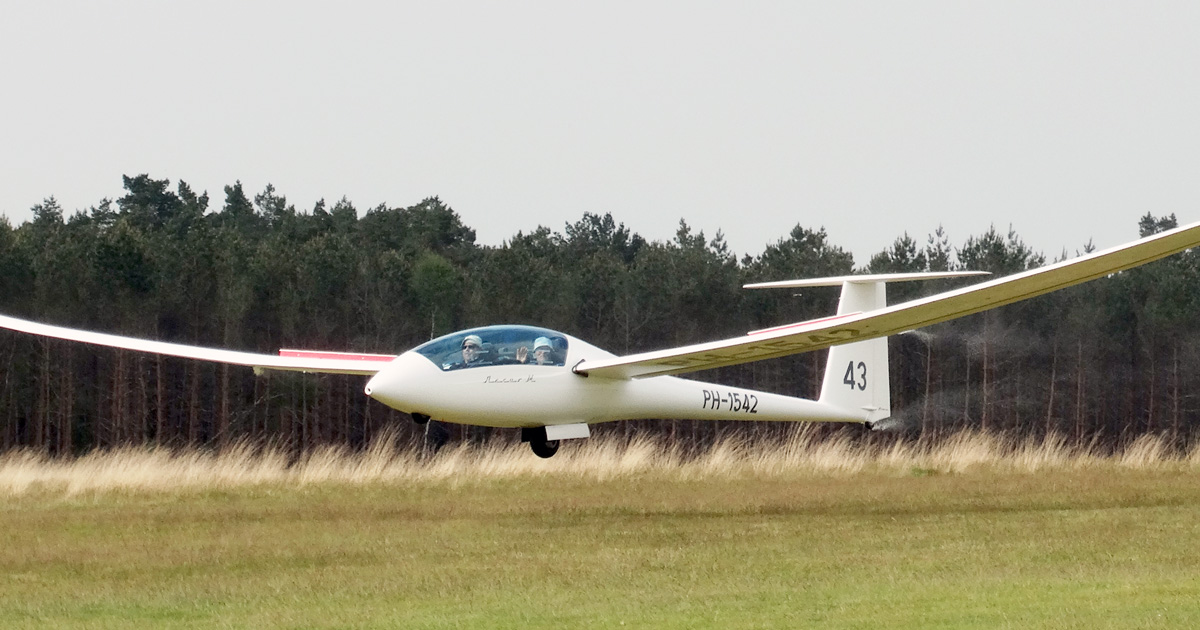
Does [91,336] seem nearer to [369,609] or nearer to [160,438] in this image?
[369,609]

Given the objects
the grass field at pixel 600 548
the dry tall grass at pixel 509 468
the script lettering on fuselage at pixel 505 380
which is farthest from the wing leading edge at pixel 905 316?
the dry tall grass at pixel 509 468

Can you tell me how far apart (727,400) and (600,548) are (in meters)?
5.26

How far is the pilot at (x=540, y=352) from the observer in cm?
1650

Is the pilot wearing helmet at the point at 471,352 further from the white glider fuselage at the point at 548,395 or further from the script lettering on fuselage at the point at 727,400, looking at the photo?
the script lettering on fuselage at the point at 727,400

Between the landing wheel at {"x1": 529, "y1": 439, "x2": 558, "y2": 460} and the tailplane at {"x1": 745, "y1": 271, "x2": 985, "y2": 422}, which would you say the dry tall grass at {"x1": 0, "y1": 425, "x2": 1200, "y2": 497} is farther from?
the landing wheel at {"x1": 529, "y1": 439, "x2": 558, "y2": 460}

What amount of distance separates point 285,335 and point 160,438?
4.42m

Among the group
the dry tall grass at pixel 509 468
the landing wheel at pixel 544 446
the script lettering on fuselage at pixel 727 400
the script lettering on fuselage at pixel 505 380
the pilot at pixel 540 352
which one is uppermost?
the pilot at pixel 540 352

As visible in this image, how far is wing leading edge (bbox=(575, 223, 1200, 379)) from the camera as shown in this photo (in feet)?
40.7

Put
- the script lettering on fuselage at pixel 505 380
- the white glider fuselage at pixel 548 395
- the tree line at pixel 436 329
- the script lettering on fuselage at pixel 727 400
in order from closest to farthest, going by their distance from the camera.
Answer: the white glider fuselage at pixel 548 395 → the script lettering on fuselage at pixel 505 380 → the script lettering on fuselage at pixel 727 400 → the tree line at pixel 436 329

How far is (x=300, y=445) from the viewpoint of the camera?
38500mm

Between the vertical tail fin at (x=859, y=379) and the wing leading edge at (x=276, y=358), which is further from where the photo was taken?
the vertical tail fin at (x=859, y=379)

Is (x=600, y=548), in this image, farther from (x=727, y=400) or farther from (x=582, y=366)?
(x=727, y=400)

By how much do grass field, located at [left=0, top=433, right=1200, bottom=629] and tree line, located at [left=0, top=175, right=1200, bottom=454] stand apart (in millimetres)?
13638

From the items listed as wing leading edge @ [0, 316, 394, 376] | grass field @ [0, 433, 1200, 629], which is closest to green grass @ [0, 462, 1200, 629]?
grass field @ [0, 433, 1200, 629]
